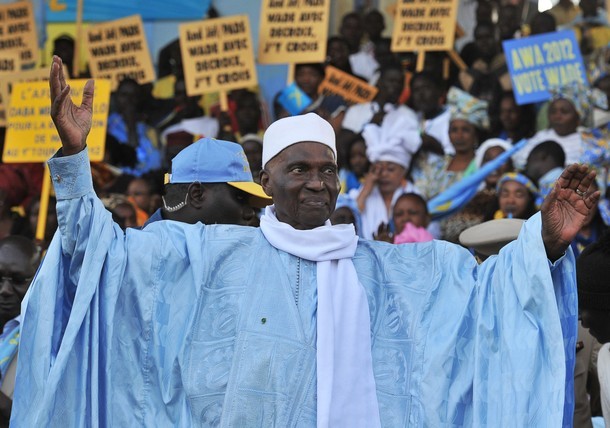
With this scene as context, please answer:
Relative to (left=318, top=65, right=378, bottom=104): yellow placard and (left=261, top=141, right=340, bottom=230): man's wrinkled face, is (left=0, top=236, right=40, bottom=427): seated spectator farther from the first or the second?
(left=318, top=65, right=378, bottom=104): yellow placard

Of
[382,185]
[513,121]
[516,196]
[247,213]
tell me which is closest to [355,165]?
[382,185]

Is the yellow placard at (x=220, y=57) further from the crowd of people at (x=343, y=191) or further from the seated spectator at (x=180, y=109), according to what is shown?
the seated spectator at (x=180, y=109)

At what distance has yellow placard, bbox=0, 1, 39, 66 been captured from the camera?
37.9 feet

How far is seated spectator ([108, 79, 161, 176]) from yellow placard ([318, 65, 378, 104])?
65.6 inches

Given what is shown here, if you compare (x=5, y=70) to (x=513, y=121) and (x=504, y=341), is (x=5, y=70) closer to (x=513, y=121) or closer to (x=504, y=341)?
(x=513, y=121)

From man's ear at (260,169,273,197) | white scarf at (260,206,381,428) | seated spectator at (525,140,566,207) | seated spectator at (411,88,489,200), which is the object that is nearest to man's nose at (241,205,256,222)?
man's ear at (260,169,273,197)

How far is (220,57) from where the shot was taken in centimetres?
1055

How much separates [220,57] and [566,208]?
6.78 m

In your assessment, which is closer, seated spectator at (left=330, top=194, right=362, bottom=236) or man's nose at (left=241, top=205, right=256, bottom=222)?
man's nose at (left=241, top=205, right=256, bottom=222)

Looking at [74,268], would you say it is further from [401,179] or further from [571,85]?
[571,85]

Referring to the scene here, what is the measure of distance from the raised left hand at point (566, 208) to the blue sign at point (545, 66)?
5703 millimetres

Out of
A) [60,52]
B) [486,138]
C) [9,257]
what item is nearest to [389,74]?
[486,138]

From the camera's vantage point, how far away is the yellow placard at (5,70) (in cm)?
1092

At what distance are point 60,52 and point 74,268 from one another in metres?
8.02
